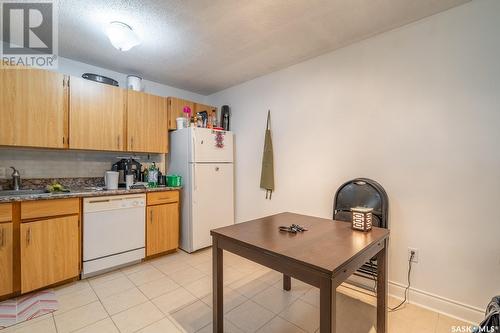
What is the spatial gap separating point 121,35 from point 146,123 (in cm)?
125

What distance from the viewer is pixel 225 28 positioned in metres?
2.09

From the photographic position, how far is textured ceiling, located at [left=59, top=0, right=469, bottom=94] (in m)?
1.79

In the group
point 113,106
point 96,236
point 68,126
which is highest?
point 113,106

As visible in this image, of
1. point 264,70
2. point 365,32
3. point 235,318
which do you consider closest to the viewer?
point 235,318

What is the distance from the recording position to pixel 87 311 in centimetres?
187

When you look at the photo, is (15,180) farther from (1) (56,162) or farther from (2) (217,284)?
(2) (217,284)

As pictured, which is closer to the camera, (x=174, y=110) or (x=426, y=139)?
(x=426, y=139)

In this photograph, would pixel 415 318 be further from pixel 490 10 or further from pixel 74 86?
pixel 74 86

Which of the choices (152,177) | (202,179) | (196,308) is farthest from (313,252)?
(152,177)

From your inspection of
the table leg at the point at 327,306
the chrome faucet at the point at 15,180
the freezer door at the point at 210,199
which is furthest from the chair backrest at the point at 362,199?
the chrome faucet at the point at 15,180

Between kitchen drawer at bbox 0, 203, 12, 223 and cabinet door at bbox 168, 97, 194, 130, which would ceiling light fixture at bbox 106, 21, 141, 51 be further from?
kitchen drawer at bbox 0, 203, 12, 223

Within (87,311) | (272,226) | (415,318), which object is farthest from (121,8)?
(415,318)

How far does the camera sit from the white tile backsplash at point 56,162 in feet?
7.84

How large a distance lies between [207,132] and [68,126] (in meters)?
1.56
